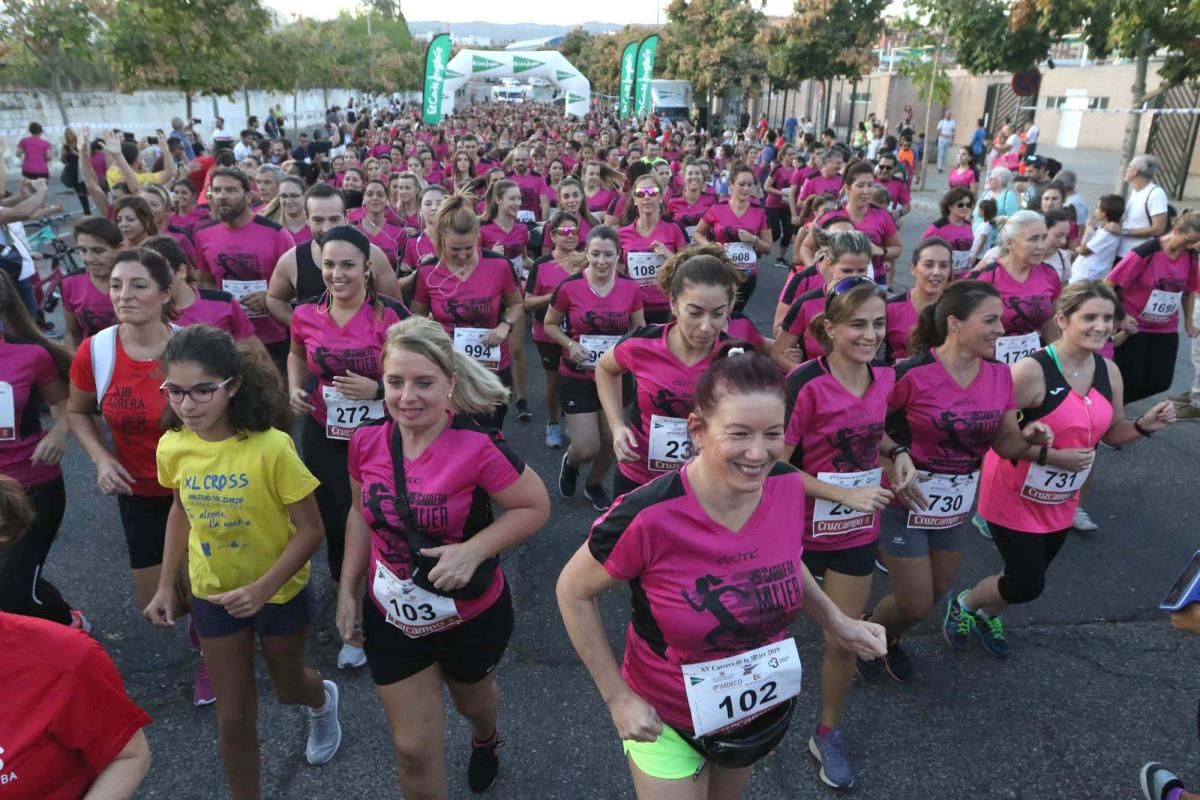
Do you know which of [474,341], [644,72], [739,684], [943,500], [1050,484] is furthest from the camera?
[644,72]

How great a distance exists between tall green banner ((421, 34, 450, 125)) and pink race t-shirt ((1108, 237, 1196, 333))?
21.2 metres

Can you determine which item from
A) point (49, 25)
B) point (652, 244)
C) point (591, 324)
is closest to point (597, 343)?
point (591, 324)

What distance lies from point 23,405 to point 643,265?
4.83 metres

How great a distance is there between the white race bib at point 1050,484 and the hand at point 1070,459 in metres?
0.03

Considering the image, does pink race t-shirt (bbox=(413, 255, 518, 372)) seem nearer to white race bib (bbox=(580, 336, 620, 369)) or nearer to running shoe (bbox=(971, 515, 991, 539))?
white race bib (bbox=(580, 336, 620, 369))

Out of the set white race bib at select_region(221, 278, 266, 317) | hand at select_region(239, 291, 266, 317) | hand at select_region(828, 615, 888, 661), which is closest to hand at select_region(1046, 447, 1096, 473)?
hand at select_region(828, 615, 888, 661)

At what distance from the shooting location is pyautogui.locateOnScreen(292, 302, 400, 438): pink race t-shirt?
4012mm

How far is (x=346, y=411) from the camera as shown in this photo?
400cm

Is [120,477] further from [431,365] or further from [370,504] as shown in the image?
[431,365]

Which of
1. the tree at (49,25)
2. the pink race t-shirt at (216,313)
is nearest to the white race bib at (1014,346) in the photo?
the pink race t-shirt at (216,313)

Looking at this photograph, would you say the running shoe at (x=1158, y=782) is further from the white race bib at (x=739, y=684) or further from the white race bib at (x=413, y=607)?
the white race bib at (x=413, y=607)

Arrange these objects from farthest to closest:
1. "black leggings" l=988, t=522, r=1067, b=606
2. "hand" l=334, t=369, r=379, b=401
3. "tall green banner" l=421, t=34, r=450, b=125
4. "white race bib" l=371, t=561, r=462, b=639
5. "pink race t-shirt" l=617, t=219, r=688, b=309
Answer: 1. "tall green banner" l=421, t=34, r=450, b=125
2. "pink race t-shirt" l=617, t=219, r=688, b=309
3. "hand" l=334, t=369, r=379, b=401
4. "black leggings" l=988, t=522, r=1067, b=606
5. "white race bib" l=371, t=561, r=462, b=639

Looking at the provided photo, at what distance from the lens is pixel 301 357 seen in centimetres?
433

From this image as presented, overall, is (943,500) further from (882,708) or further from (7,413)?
(7,413)
